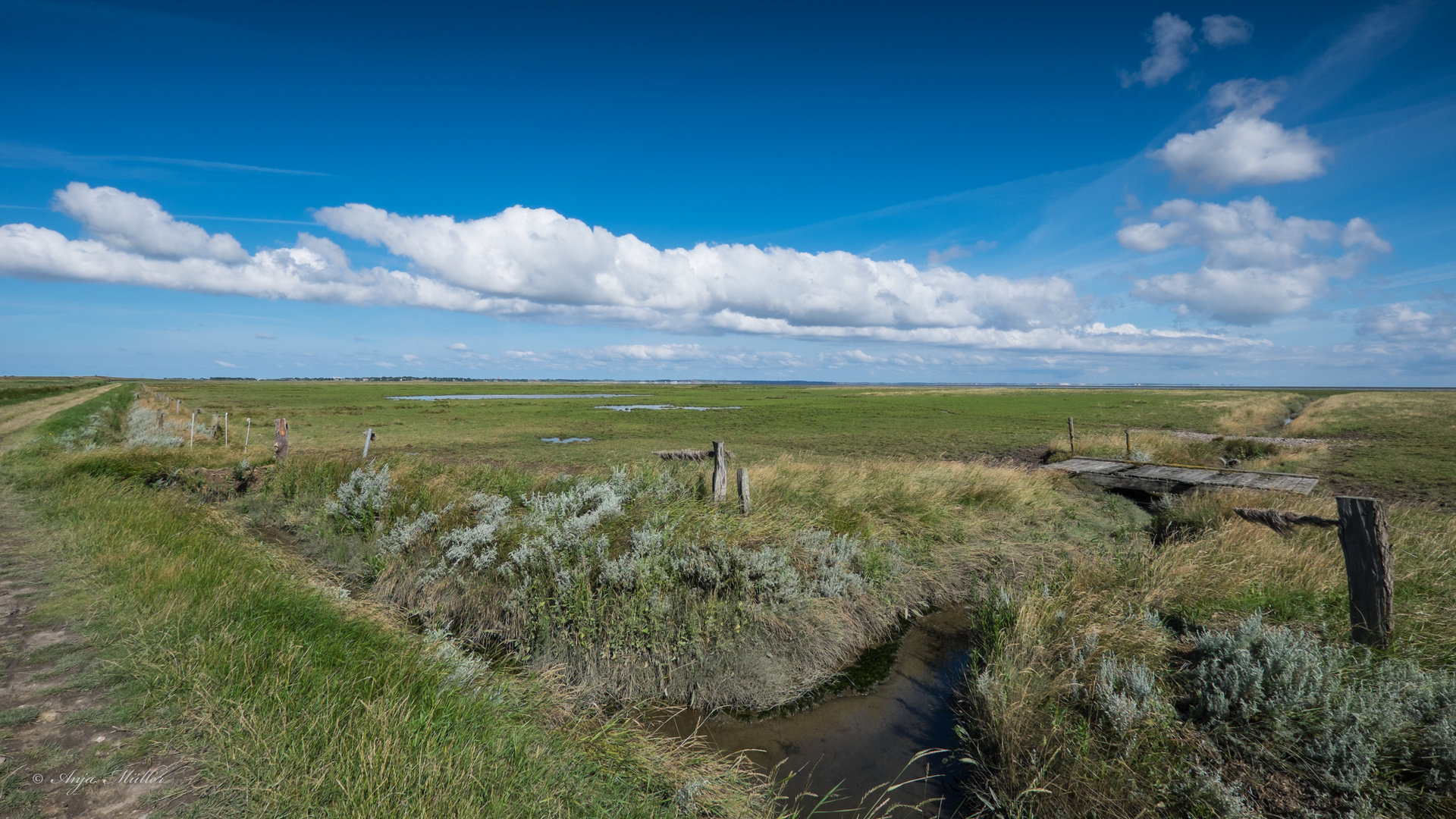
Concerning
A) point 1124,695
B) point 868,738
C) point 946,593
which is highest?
point 1124,695

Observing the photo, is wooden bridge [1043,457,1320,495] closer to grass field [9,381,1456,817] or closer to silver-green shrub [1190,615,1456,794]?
grass field [9,381,1456,817]

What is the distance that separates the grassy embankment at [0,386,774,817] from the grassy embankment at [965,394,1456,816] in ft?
8.10

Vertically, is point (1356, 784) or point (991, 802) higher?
point (1356, 784)

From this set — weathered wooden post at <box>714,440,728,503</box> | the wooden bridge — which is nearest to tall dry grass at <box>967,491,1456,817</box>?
the wooden bridge

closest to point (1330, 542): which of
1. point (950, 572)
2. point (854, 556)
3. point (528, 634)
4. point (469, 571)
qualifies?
point (950, 572)

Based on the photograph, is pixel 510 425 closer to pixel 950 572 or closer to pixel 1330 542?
pixel 950 572

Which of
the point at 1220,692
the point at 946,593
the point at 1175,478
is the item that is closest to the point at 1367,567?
the point at 1220,692

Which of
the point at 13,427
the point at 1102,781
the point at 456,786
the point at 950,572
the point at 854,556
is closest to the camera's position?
the point at 456,786

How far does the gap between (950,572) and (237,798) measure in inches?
337

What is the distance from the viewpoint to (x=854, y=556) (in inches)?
327

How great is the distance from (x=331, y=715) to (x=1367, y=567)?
8.71 meters

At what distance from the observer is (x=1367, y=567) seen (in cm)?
515

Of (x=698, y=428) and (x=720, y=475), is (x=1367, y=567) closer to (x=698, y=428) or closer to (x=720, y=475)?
(x=720, y=475)

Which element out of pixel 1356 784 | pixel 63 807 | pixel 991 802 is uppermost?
pixel 63 807
